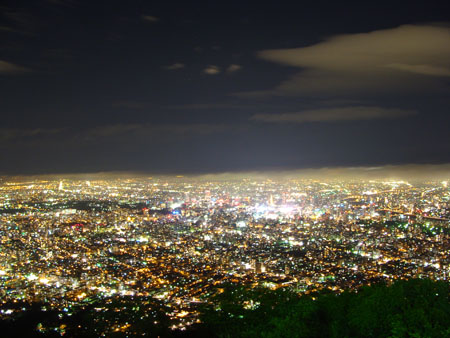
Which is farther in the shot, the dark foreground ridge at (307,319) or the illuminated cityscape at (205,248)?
the illuminated cityscape at (205,248)

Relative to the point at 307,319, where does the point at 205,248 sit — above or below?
below

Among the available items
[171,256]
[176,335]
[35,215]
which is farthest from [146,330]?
[35,215]

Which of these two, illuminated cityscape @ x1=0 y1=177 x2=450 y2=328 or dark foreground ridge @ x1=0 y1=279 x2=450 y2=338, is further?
illuminated cityscape @ x1=0 y1=177 x2=450 y2=328

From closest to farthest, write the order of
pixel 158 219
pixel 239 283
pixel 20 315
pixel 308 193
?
pixel 20 315
pixel 239 283
pixel 158 219
pixel 308 193

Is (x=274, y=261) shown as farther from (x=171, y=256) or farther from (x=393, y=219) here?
(x=393, y=219)
